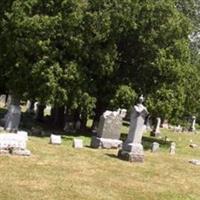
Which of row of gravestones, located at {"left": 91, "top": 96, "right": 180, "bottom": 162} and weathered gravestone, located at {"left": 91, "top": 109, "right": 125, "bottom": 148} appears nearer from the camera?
row of gravestones, located at {"left": 91, "top": 96, "right": 180, "bottom": 162}

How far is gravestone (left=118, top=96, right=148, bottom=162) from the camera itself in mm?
22828

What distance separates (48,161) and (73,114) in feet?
50.9

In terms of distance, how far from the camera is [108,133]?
1048 inches

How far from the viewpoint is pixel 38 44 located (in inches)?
1148

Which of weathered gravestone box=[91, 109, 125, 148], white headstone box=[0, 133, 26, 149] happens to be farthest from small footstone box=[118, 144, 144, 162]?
white headstone box=[0, 133, 26, 149]

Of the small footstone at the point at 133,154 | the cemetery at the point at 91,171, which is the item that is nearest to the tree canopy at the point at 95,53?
the cemetery at the point at 91,171

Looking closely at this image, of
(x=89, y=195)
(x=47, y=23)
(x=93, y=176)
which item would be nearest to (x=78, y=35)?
(x=47, y=23)

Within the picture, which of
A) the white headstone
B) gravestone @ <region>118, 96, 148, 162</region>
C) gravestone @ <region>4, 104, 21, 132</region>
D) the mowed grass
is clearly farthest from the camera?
gravestone @ <region>4, 104, 21, 132</region>

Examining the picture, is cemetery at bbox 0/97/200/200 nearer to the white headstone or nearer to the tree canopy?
the white headstone

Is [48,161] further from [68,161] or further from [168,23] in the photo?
[168,23]

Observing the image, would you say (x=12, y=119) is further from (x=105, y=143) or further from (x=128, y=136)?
(x=128, y=136)

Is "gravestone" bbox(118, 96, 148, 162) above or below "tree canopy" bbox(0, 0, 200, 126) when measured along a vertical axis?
below

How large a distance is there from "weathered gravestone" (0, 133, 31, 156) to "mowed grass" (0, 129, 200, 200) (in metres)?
0.35

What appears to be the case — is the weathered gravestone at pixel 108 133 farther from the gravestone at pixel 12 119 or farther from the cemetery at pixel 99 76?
the gravestone at pixel 12 119
